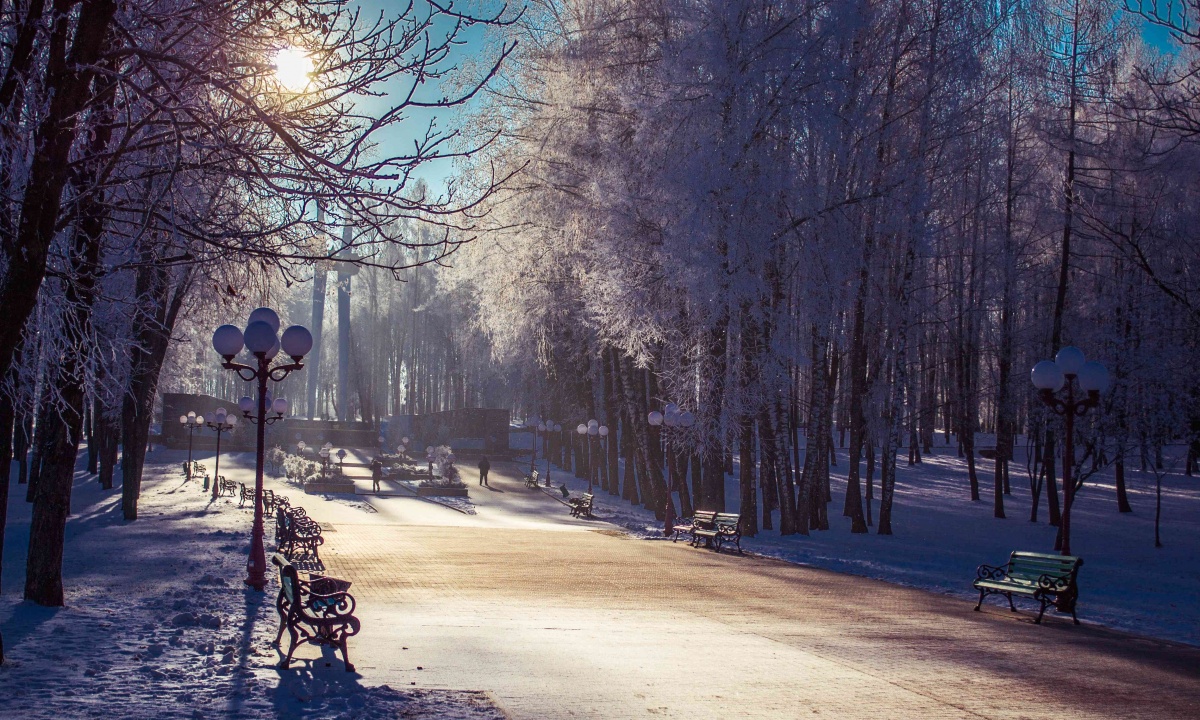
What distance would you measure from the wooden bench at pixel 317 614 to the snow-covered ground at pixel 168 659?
0.51ft

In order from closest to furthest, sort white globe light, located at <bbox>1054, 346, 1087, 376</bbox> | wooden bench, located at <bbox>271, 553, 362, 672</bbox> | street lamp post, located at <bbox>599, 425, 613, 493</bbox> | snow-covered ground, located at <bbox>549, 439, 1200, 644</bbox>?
wooden bench, located at <bbox>271, 553, 362, 672</bbox> → white globe light, located at <bbox>1054, 346, 1087, 376</bbox> → snow-covered ground, located at <bbox>549, 439, 1200, 644</bbox> → street lamp post, located at <bbox>599, 425, 613, 493</bbox>

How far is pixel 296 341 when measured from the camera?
41.8 feet

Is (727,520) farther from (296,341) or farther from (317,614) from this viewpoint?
(317,614)

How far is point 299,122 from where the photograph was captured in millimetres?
7266

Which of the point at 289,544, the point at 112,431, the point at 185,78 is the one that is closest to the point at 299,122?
the point at 185,78

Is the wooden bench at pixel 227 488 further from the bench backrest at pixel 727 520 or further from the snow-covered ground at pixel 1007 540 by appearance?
the bench backrest at pixel 727 520

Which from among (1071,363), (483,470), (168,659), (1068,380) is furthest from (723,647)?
(483,470)

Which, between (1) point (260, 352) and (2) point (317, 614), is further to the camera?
(1) point (260, 352)

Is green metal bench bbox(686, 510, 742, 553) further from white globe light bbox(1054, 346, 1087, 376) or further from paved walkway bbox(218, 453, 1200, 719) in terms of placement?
white globe light bbox(1054, 346, 1087, 376)

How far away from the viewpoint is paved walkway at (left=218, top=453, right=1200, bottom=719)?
666 centimetres

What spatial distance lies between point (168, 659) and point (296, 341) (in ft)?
20.6

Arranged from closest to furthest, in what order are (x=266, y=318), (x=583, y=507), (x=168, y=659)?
1. (x=168, y=659)
2. (x=266, y=318)
3. (x=583, y=507)

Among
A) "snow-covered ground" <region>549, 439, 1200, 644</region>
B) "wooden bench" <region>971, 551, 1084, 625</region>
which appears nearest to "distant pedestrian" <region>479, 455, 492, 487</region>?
"snow-covered ground" <region>549, 439, 1200, 644</region>

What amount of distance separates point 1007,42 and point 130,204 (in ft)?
82.9
